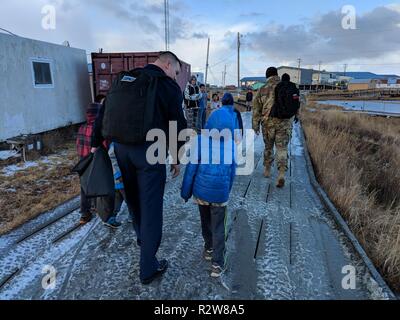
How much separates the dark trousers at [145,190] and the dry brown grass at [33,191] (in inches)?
82.7

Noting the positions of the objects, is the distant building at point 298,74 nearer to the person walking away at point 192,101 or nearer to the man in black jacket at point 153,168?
the person walking away at point 192,101

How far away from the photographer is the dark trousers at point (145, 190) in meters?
2.60

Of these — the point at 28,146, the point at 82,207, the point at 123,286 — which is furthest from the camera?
the point at 28,146

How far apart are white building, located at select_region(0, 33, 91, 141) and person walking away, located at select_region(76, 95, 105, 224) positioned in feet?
17.6

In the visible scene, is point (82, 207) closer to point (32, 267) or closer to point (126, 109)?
point (32, 267)

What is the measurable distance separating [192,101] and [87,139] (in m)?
5.44

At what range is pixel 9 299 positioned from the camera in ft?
8.47

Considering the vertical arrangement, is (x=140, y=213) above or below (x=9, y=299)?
above

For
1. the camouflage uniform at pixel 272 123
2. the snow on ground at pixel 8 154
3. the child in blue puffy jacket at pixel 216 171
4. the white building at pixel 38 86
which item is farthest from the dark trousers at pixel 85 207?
the white building at pixel 38 86
